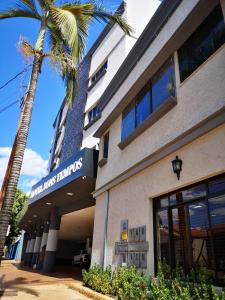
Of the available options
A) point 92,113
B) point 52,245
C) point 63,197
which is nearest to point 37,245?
point 52,245

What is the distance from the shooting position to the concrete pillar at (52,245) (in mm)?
17797

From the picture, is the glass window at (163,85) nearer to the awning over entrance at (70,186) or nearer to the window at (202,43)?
the window at (202,43)

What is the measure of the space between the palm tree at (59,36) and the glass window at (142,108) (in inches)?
98.5

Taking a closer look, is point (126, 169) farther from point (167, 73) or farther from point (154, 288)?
point (154, 288)

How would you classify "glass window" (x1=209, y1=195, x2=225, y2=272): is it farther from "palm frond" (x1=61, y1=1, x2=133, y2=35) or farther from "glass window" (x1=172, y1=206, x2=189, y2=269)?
"palm frond" (x1=61, y1=1, x2=133, y2=35)

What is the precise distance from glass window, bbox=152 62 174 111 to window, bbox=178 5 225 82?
17.9 inches

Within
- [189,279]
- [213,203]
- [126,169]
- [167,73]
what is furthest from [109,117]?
[189,279]

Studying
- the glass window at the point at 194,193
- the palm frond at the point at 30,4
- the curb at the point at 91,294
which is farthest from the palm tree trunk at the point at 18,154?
the glass window at the point at 194,193

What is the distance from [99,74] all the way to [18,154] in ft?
44.3

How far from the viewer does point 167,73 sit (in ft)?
27.2

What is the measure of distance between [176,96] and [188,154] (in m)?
1.86

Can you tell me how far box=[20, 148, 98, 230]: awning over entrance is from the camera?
12148 mm

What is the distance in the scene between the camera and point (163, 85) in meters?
8.37

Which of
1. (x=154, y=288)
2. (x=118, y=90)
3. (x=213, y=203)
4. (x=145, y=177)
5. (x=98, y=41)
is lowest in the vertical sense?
(x=154, y=288)
